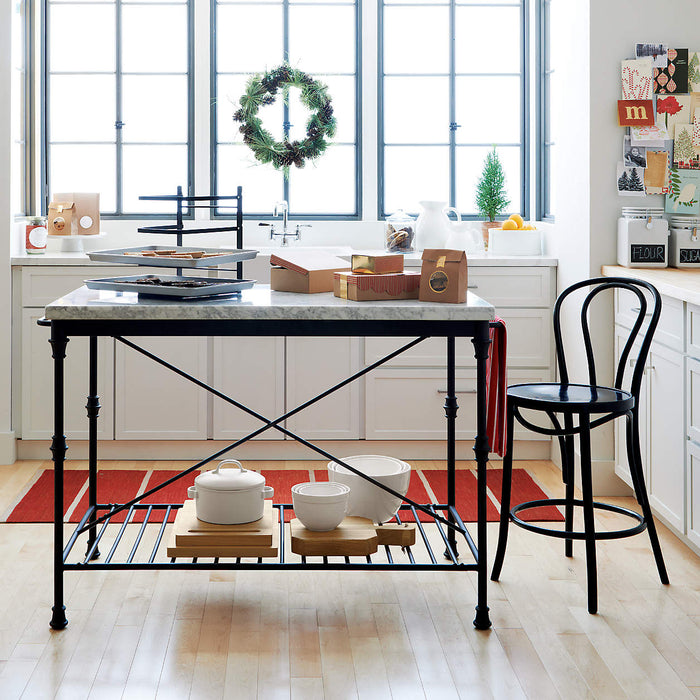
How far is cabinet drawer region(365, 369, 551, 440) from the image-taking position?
14.7ft

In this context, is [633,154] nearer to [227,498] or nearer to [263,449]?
[263,449]

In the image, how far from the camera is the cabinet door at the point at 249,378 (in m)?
4.45

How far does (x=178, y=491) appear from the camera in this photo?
3996mm

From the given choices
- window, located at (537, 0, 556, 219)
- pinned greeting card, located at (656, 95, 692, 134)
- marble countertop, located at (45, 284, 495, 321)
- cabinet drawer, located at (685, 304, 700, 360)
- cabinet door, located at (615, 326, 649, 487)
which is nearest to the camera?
marble countertop, located at (45, 284, 495, 321)

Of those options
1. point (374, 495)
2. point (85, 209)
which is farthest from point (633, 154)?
point (85, 209)

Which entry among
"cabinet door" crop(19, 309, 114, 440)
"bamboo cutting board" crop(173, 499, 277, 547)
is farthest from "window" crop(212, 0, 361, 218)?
"bamboo cutting board" crop(173, 499, 277, 547)

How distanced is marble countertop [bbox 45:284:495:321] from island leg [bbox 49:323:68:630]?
0.08 metres

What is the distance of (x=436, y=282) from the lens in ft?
8.79

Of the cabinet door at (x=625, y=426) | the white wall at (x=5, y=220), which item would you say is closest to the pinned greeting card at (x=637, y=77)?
A: the cabinet door at (x=625, y=426)

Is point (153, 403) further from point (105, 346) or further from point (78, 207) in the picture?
point (78, 207)

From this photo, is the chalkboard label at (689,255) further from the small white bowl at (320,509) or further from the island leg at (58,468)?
the island leg at (58,468)

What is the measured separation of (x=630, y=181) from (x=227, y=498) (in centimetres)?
218

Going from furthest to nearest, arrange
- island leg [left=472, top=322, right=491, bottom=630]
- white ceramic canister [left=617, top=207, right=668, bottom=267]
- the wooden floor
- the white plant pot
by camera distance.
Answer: the white plant pot, white ceramic canister [left=617, top=207, right=668, bottom=267], island leg [left=472, top=322, right=491, bottom=630], the wooden floor

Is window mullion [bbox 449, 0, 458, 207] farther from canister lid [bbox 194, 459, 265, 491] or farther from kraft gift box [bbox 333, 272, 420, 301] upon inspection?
canister lid [bbox 194, 459, 265, 491]
